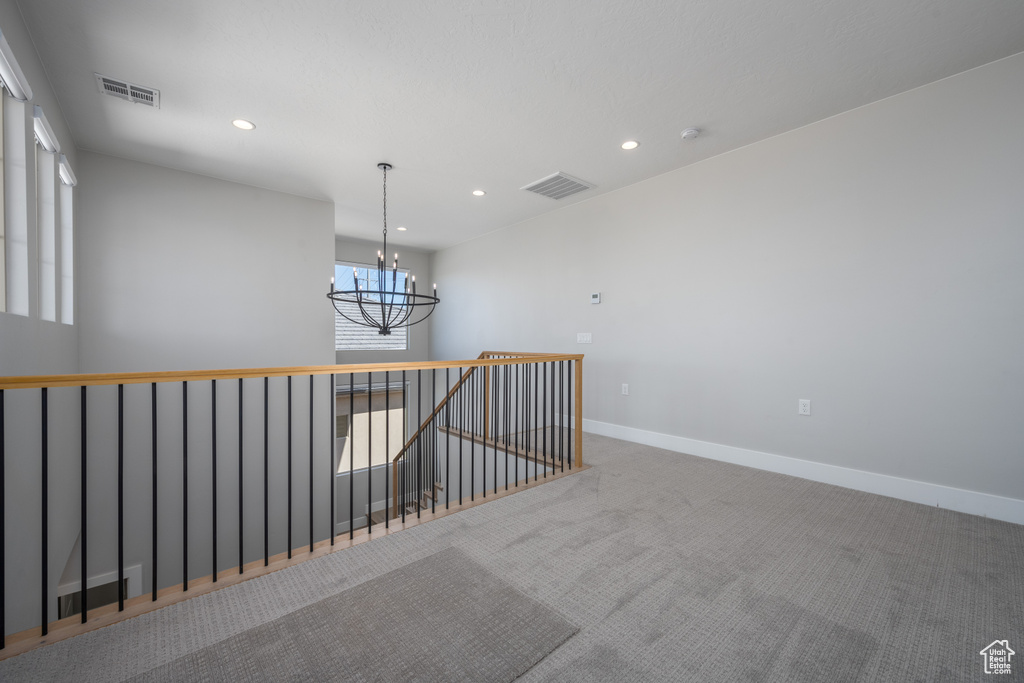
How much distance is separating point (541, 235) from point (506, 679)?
15.9 ft

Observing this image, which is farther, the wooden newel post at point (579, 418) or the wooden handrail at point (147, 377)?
the wooden newel post at point (579, 418)

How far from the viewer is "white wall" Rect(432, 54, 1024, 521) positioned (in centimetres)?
254

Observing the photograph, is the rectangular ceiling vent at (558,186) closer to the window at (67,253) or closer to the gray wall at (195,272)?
the gray wall at (195,272)

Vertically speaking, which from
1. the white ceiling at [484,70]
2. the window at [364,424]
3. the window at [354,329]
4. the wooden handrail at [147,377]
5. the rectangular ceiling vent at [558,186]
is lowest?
the window at [364,424]

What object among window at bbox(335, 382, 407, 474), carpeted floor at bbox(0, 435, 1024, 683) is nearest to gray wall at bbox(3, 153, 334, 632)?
window at bbox(335, 382, 407, 474)

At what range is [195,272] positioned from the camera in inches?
166

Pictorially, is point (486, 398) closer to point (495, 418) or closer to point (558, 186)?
point (495, 418)

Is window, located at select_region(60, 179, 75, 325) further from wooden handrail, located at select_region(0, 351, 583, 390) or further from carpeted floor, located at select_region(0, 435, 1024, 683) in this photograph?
carpeted floor, located at select_region(0, 435, 1024, 683)

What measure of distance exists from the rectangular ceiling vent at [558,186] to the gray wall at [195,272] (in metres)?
2.48

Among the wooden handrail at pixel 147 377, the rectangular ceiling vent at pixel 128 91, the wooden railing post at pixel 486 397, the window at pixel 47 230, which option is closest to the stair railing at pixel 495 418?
the wooden railing post at pixel 486 397

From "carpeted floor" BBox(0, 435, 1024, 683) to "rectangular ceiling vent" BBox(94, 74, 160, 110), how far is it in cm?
313

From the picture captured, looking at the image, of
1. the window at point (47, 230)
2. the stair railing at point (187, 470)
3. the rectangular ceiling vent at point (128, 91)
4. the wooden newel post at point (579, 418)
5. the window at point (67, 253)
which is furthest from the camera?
the wooden newel post at point (579, 418)

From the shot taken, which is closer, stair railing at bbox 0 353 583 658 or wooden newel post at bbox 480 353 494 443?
stair railing at bbox 0 353 583 658

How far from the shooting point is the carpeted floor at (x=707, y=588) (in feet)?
4.70
